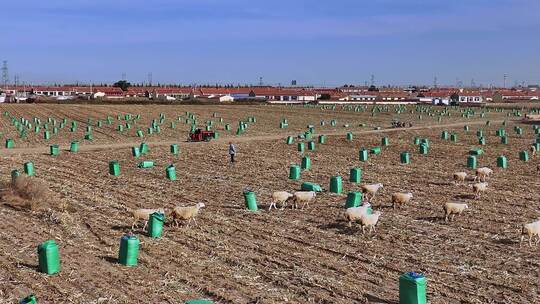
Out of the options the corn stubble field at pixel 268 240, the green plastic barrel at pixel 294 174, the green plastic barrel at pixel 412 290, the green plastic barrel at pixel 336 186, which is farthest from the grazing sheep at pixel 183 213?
the green plastic barrel at pixel 294 174

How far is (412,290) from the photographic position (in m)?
9.87

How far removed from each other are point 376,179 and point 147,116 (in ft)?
156

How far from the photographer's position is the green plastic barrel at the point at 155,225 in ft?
47.0

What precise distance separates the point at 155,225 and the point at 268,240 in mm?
2621

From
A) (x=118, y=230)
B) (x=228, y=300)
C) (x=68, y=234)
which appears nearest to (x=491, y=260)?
(x=228, y=300)

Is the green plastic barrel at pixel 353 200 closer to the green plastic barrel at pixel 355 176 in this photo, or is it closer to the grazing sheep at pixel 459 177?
the green plastic barrel at pixel 355 176

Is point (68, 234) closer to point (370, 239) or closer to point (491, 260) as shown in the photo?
point (370, 239)

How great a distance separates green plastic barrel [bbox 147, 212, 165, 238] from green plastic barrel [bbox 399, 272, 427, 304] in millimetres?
6405

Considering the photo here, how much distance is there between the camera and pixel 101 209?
1780 cm

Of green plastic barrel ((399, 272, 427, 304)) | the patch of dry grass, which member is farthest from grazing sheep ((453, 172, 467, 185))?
the patch of dry grass

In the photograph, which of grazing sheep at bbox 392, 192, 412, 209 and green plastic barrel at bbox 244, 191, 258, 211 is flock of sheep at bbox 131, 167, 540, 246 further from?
green plastic barrel at bbox 244, 191, 258, 211

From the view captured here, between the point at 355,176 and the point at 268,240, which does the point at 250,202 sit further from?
the point at 355,176

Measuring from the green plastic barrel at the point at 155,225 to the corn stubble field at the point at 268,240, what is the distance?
181mm

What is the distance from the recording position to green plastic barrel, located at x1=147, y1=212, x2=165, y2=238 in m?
14.3
